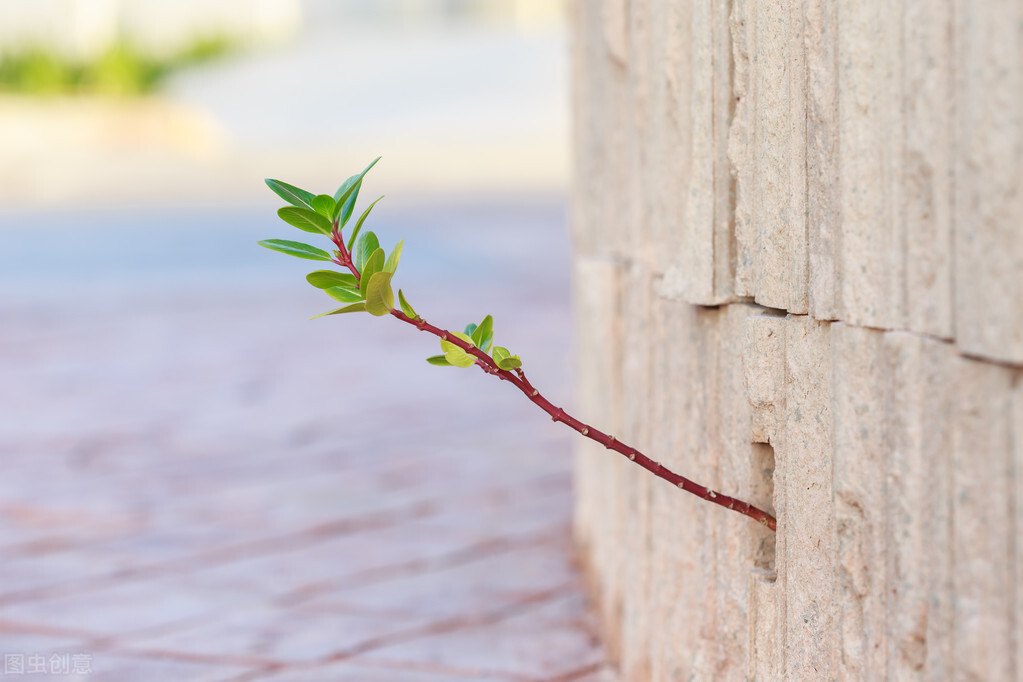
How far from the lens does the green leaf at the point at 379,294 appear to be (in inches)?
41.1

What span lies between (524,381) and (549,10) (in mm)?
12734

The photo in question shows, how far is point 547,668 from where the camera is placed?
67.8 inches

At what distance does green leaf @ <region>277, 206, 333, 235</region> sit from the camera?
3.41 feet

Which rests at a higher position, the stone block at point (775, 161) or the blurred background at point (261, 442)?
the stone block at point (775, 161)

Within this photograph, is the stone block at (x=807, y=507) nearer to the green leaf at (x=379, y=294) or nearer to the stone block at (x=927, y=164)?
the stone block at (x=927, y=164)

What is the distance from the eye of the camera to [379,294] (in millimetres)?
1061

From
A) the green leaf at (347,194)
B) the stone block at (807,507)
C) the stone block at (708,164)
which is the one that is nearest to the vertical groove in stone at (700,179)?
the stone block at (708,164)

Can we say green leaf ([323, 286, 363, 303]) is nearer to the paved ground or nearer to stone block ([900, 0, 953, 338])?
stone block ([900, 0, 953, 338])

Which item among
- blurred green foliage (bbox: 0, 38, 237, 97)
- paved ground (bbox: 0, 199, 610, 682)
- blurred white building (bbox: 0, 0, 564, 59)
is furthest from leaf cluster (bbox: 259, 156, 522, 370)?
→ blurred white building (bbox: 0, 0, 564, 59)

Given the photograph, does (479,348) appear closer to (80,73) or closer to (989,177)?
(989,177)

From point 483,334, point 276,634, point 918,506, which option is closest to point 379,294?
point 483,334

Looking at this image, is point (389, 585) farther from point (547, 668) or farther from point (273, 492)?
point (273, 492)

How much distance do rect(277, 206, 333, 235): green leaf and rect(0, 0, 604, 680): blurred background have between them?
0.84 metres

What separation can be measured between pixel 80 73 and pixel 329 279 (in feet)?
39.7
